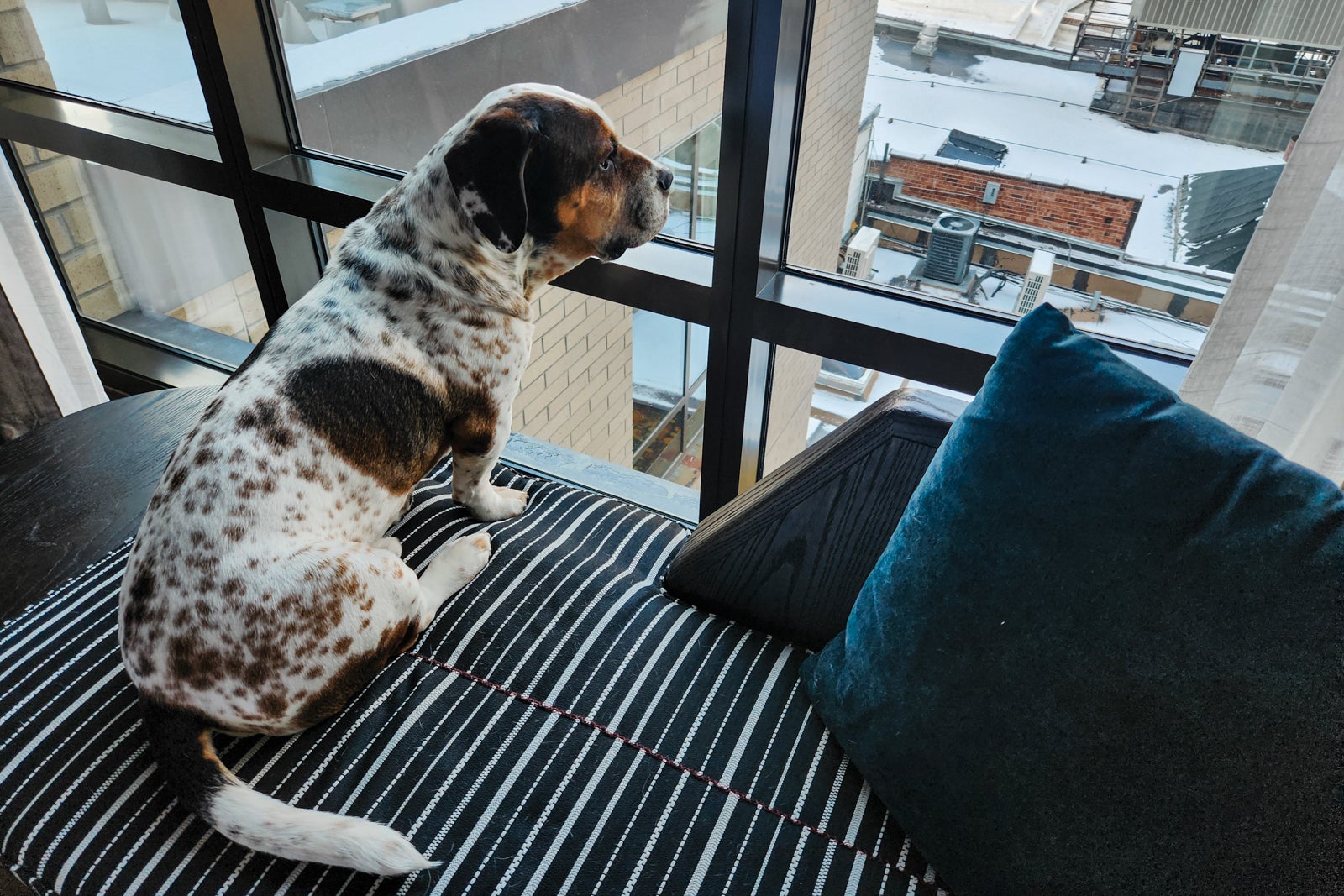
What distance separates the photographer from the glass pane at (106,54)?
2.12 m

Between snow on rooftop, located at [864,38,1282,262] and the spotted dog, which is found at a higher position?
snow on rooftop, located at [864,38,1282,262]

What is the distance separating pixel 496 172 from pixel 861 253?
674 millimetres

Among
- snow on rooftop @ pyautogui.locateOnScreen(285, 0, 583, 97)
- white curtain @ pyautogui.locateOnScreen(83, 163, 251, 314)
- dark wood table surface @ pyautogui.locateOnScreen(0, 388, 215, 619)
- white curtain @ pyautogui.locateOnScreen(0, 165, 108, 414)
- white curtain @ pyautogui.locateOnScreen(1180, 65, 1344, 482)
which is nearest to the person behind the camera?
white curtain @ pyautogui.locateOnScreen(1180, 65, 1344, 482)

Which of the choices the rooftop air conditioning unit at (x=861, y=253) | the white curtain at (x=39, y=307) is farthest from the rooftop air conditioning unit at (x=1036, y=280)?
the white curtain at (x=39, y=307)

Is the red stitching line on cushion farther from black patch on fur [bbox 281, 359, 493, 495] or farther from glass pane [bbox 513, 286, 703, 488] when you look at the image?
glass pane [bbox 513, 286, 703, 488]

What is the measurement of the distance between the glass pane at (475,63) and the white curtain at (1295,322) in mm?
836

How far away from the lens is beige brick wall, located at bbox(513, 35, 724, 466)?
171 cm

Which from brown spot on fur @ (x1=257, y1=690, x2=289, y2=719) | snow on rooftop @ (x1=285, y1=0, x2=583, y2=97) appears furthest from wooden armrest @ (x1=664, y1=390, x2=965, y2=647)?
snow on rooftop @ (x1=285, y1=0, x2=583, y2=97)

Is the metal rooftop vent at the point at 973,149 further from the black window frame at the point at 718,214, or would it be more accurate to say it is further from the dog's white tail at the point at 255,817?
the dog's white tail at the point at 255,817

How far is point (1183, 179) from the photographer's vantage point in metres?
1.28

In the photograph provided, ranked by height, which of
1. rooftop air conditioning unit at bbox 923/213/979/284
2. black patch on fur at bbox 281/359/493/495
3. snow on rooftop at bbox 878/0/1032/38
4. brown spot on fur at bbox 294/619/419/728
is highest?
snow on rooftop at bbox 878/0/1032/38

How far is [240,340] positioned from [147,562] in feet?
5.12

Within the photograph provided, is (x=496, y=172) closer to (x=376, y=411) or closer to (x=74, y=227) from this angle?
(x=376, y=411)

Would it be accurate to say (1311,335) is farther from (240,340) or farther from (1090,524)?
(240,340)
